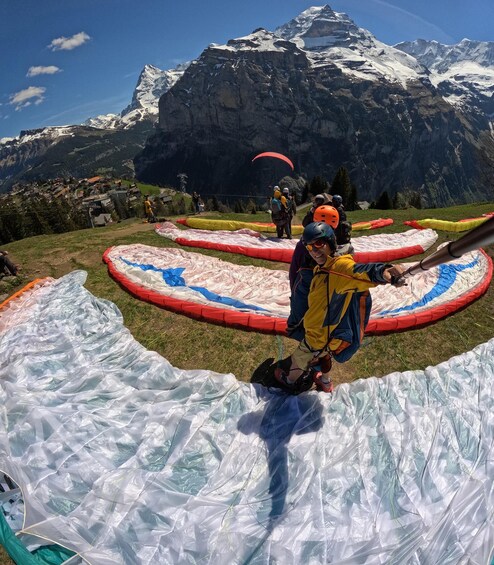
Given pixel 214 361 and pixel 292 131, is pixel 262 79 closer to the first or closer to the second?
pixel 292 131

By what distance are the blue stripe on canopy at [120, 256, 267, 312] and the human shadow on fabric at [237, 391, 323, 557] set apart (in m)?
3.21

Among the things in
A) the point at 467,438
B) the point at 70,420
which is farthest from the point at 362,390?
the point at 70,420

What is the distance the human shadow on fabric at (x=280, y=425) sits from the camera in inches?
197

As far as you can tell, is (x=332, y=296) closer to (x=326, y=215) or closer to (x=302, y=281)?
(x=302, y=281)

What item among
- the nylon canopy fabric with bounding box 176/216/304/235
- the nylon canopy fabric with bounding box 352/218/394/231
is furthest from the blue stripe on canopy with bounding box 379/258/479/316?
the nylon canopy fabric with bounding box 176/216/304/235

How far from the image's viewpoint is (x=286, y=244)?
14406 millimetres

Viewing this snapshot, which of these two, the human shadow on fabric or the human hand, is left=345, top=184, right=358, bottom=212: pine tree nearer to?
the human shadow on fabric

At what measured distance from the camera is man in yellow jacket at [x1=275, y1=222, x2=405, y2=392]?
421 cm

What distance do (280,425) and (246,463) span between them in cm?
88

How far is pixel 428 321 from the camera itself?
8.62 m

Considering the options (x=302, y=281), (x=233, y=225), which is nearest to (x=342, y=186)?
(x=233, y=225)

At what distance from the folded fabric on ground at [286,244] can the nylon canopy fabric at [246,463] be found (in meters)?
6.38

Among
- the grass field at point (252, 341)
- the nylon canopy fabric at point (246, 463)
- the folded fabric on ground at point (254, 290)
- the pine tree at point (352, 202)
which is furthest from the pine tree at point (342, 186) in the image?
the nylon canopy fabric at point (246, 463)

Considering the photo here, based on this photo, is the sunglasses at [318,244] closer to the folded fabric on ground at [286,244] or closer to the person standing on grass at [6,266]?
the folded fabric on ground at [286,244]
